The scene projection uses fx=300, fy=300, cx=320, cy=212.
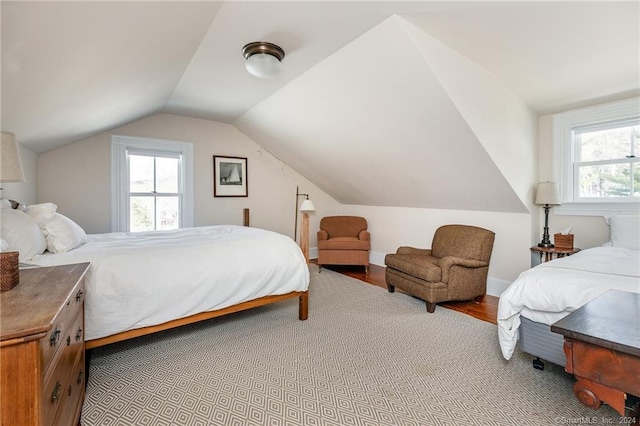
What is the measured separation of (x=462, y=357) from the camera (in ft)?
7.25

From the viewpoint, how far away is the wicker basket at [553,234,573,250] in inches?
124

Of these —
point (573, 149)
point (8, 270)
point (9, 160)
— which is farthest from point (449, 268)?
point (9, 160)

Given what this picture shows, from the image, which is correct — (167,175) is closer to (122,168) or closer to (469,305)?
(122,168)

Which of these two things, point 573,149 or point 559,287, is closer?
point 559,287

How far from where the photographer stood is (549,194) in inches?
127

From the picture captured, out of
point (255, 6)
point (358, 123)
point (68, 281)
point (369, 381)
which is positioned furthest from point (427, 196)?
point (68, 281)

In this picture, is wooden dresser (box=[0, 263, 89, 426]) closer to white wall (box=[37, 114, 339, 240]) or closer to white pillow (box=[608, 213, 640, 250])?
white wall (box=[37, 114, 339, 240])

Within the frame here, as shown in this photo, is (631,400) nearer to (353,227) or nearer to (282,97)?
(282,97)

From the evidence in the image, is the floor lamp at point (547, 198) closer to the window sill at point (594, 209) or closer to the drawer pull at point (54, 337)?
the window sill at point (594, 209)

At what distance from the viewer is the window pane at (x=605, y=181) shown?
10.1 feet

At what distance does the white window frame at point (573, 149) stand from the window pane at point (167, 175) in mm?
4951

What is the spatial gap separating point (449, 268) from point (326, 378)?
6.01 ft

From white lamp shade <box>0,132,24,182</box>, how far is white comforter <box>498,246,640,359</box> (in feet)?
9.12

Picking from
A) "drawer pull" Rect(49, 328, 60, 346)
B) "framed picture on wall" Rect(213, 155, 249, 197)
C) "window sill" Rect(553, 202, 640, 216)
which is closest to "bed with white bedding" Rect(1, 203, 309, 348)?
"drawer pull" Rect(49, 328, 60, 346)
